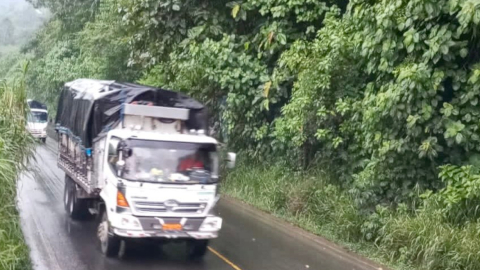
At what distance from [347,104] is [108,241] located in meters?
5.78

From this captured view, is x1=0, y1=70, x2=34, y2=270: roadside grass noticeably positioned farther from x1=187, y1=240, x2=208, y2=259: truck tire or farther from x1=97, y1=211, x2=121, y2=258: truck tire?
x1=187, y1=240, x2=208, y2=259: truck tire

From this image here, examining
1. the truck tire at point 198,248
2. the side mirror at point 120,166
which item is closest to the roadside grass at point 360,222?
the truck tire at point 198,248

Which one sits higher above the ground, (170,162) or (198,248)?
(170,162)

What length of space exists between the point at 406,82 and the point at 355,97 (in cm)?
312

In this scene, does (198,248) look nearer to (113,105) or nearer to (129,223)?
(129,223)

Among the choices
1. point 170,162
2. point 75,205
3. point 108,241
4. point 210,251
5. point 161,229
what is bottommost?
point 210,251

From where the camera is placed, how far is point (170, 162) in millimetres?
11703

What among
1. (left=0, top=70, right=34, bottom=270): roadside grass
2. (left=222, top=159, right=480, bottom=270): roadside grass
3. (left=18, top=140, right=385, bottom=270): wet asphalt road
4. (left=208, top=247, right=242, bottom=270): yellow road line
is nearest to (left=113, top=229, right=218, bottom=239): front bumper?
(left=18, top=140, right=385, bottom=270): wet asphalt road

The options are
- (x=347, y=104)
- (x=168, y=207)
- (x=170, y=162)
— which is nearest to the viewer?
(x=168, y=207)

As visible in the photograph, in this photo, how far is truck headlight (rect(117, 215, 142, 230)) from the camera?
11.2m

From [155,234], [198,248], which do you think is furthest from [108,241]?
[198,248]

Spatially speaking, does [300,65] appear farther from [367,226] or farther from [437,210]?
[437,210]

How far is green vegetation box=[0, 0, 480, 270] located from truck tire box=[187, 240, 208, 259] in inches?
131

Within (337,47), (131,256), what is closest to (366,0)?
(337,47)
